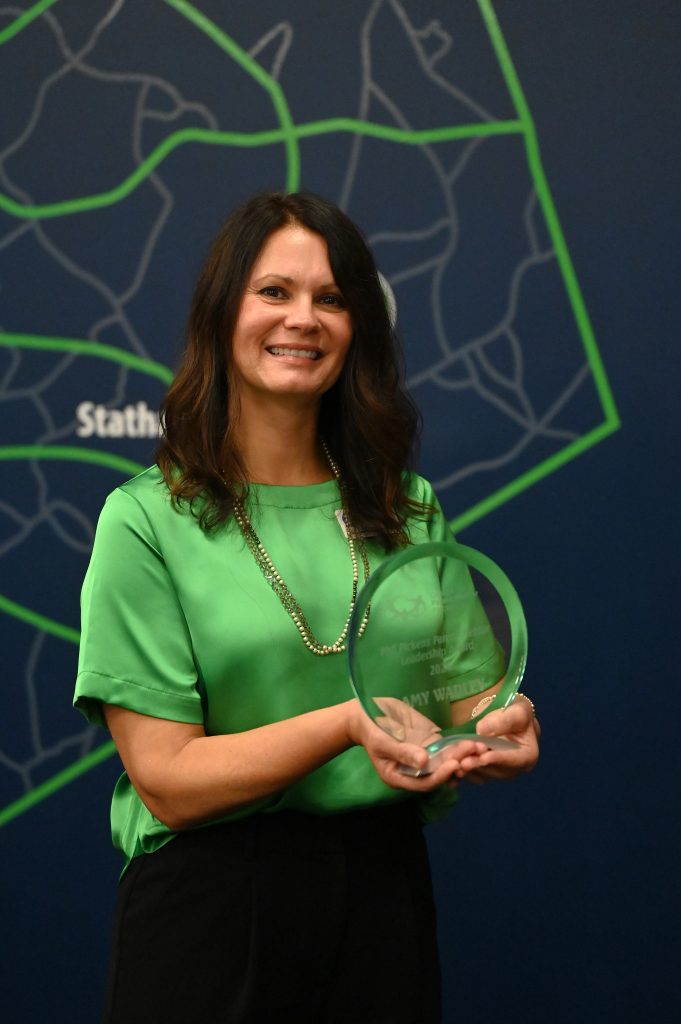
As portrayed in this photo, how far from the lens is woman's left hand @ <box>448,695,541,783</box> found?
1.28 meters

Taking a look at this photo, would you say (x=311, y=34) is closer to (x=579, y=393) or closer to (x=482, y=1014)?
(x=579, y=393)

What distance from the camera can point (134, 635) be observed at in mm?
1308

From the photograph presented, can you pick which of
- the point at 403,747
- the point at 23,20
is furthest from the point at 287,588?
the point at 23,20

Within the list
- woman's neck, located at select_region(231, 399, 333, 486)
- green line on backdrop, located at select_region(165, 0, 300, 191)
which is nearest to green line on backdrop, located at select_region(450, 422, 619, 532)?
green line on backdrop, located at select_region(165, 0, 300, 191)

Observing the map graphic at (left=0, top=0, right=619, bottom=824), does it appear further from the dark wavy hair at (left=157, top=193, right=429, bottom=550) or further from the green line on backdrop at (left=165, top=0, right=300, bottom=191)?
the dark wavy hair at (left=157, top=193, right=429, bottom=550)

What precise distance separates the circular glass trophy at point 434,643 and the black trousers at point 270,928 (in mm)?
163

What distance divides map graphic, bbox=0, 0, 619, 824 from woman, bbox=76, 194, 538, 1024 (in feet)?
2.95

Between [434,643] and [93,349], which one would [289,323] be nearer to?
[434,643]

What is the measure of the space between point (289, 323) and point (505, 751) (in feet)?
1.76

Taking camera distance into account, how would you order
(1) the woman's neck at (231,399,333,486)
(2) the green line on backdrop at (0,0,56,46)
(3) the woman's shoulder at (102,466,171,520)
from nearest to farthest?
(3) the woman's shoulder at (102,466,171,520) → (1) the woman's neck at (231,399,333,486) → (2) the green line on backdrop at (0,0,56,46)

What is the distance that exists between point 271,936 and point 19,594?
120 centimetres

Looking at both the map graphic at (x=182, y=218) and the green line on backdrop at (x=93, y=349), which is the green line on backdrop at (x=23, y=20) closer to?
the map graphic at (x=182, y=218)

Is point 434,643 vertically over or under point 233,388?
under

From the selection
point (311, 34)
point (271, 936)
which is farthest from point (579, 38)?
point (271, 936)
